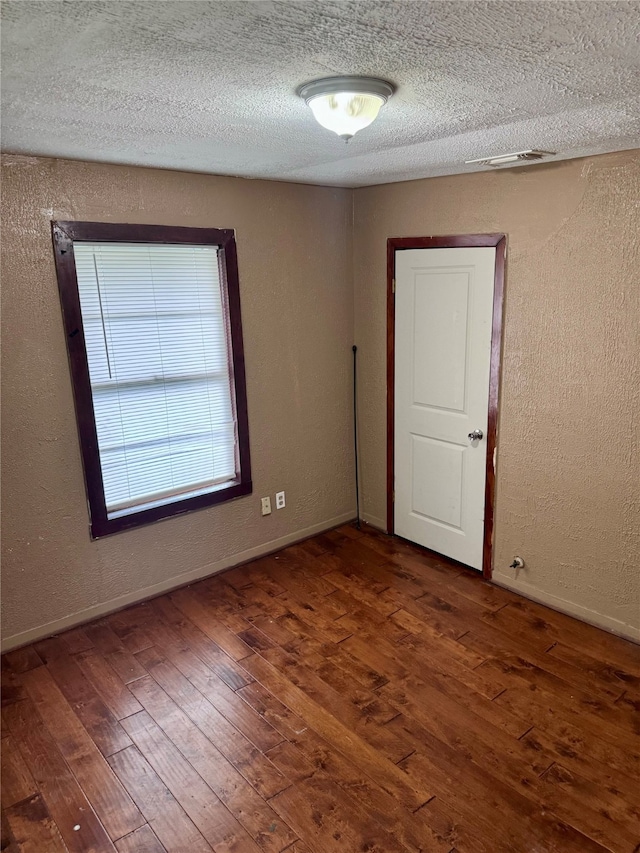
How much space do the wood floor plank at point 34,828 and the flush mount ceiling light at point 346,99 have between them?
2.46 metres

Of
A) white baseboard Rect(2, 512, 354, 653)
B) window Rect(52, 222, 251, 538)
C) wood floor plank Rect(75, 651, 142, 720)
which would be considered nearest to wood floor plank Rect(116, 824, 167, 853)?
wood floor plank Rect(75, 651, 142, 720)

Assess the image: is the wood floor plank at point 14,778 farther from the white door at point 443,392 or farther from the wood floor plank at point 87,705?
the white door at point 443,392

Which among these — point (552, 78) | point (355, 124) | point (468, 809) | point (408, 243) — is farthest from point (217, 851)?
point (408, 243)

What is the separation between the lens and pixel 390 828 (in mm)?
2008

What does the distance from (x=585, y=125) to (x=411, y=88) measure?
34.0 inches

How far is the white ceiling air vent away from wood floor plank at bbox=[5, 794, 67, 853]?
3.22m

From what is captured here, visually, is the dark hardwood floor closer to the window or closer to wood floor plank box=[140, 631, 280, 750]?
wood floor plank box=[140, 631, 280, 750]

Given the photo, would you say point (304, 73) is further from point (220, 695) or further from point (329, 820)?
point (220, 695)

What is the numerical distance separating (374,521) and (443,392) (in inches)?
47.1

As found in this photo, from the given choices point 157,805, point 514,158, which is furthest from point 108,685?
point 514,158

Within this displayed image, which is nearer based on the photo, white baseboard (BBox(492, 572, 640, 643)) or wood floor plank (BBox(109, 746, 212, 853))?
wood floor plank (BBox(109, 746, 212, 853))

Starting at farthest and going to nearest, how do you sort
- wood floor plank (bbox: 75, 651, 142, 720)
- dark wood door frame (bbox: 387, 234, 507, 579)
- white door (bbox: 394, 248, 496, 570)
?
1. white door (bbox: 394, 248, 496, 570)
2. dark wood door frame (bbox: 387, 234, 507, 579)
3. wood floor plank (bbox: 75, 651, 142, 720)

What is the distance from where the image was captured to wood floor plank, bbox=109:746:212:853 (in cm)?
198

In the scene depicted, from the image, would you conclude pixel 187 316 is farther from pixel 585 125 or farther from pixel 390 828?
pixel 390 828
